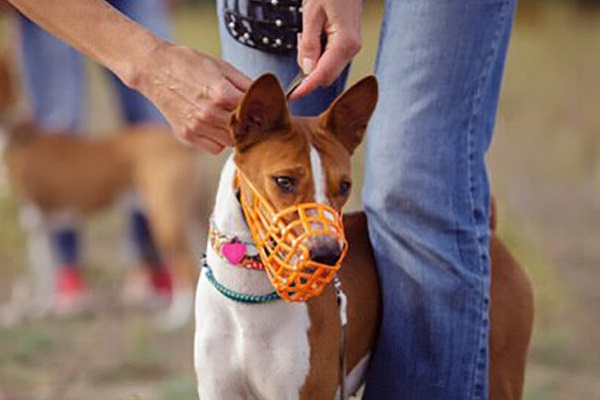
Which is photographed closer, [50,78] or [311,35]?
[311,35]

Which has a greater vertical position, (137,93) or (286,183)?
(286,183)

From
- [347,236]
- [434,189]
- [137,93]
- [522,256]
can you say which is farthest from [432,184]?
[137,93]

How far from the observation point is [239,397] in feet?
7.77

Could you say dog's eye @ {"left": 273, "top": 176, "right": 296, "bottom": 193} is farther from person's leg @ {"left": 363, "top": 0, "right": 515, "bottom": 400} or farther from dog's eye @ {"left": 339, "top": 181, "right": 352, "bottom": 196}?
person's leg @ {"left": 363, "top": 0, "right": 515, "bottom": 400}

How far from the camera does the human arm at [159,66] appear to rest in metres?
2.16

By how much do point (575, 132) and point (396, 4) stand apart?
5.47 m

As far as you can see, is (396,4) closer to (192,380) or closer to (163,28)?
(192,380)

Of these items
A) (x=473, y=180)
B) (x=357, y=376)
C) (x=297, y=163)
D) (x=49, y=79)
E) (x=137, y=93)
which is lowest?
(x=49, y=79)

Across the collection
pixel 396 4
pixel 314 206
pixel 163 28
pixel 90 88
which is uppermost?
pixel 396 4

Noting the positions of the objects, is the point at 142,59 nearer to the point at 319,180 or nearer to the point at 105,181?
the point at 319,180

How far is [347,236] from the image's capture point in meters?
2.56

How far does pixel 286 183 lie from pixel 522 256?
3.12 meters

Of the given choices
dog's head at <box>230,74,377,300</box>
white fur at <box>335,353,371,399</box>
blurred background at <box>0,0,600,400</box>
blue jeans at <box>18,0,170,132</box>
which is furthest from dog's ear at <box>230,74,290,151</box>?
blue jeans at <box>18,0,170,132</box>

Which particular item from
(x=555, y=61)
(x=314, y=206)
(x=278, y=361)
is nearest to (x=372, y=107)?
(x=314, y=206)
